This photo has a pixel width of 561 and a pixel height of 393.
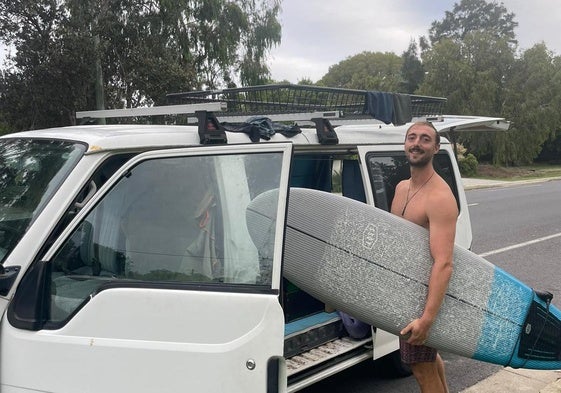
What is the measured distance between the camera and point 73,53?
1284 centimetres

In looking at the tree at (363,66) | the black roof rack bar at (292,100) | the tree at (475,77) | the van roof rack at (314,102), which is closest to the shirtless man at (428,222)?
the van roof rack at (314,102)

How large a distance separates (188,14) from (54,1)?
6.35m

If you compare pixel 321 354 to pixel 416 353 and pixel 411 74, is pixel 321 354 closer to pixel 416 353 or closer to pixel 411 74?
pixel 416 353

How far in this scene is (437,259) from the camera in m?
2.80

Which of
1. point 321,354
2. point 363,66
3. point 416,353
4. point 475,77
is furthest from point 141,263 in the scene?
point 363,66

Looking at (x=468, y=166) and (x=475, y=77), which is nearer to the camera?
(x=468, y=166)

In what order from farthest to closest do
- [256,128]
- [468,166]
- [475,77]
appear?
1. [475,77]
2. [468,166]
3. [256,128]

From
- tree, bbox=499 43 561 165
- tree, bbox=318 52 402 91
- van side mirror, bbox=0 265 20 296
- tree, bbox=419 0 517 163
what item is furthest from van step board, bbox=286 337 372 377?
tree, bbox=318 52 402 91

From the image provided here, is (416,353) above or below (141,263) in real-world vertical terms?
below

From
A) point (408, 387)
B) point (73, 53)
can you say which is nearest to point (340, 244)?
point (408, 387)

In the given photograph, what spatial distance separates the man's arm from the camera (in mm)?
Answer: 2758

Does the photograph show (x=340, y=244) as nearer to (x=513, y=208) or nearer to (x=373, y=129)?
(x=373, y=129)

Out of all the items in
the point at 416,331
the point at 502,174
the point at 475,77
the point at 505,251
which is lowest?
the point at 502,174

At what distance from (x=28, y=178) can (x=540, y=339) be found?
3004mm
